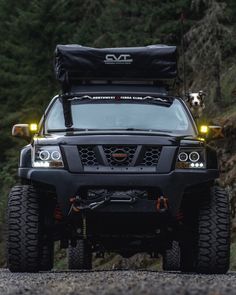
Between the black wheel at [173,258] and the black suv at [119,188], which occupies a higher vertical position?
the black suv at [119,188]


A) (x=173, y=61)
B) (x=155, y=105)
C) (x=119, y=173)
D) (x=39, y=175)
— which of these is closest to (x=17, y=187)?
(x=39, y=175)

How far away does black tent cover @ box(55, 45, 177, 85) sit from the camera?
12055mm

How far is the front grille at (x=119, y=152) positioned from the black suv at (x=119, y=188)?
10 mm

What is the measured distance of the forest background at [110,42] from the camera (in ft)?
87.1

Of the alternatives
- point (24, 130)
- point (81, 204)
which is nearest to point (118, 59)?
point (24, 130)

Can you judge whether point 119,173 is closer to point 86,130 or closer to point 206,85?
→ point 86,130

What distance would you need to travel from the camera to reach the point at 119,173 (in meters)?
9.44

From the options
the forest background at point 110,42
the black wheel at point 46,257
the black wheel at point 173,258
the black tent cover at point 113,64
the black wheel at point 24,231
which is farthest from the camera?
the forest background at point 110,42

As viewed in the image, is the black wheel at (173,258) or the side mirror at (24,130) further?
the black wheel at (173,258)

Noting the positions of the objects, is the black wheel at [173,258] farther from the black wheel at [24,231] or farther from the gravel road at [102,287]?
the gravel road at [102,287]

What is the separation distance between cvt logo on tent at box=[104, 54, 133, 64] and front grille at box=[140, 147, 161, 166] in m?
2.74

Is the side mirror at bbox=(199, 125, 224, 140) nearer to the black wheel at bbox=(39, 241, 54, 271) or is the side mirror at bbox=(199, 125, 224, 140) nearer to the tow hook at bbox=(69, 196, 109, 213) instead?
the tow hook at bbox=(69, 196, 109, 213)

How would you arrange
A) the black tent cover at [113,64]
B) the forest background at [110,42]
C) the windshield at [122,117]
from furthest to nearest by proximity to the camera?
the forest background at [110,42] → the black tent cover at [113,64] → the windshield at [122,117]

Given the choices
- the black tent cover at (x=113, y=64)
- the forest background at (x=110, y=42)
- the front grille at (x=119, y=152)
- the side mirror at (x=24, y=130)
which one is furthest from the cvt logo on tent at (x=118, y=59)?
the forest background at (x=110, y=42)
